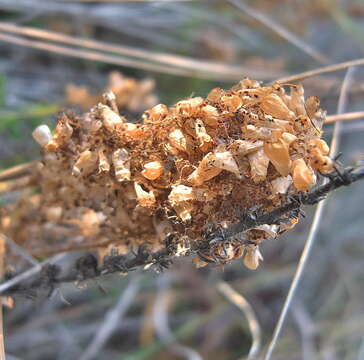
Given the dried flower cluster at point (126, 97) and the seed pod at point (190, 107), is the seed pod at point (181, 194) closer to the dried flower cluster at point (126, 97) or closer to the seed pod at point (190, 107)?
the seed pod at point (190, 107)

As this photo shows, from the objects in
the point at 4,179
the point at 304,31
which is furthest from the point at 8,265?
the point at 304,31

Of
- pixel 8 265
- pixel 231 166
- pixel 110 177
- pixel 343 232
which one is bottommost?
pixel 343 232

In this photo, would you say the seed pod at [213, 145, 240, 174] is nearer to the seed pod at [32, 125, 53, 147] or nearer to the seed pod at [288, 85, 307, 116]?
the seed pod at [288, 85, 307, 116]

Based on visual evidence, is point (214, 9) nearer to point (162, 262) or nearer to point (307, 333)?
point (307, 333)

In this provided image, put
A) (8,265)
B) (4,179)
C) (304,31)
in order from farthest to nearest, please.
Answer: (304,31) < (4,179) < (8,265)

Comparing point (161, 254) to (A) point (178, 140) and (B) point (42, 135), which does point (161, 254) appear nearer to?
(A) point (178, 140)

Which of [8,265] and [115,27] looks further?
[115,27]

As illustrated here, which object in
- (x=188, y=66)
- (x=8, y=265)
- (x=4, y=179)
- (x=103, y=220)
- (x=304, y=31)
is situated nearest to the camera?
(x=103, y=220)

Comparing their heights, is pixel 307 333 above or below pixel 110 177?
below
